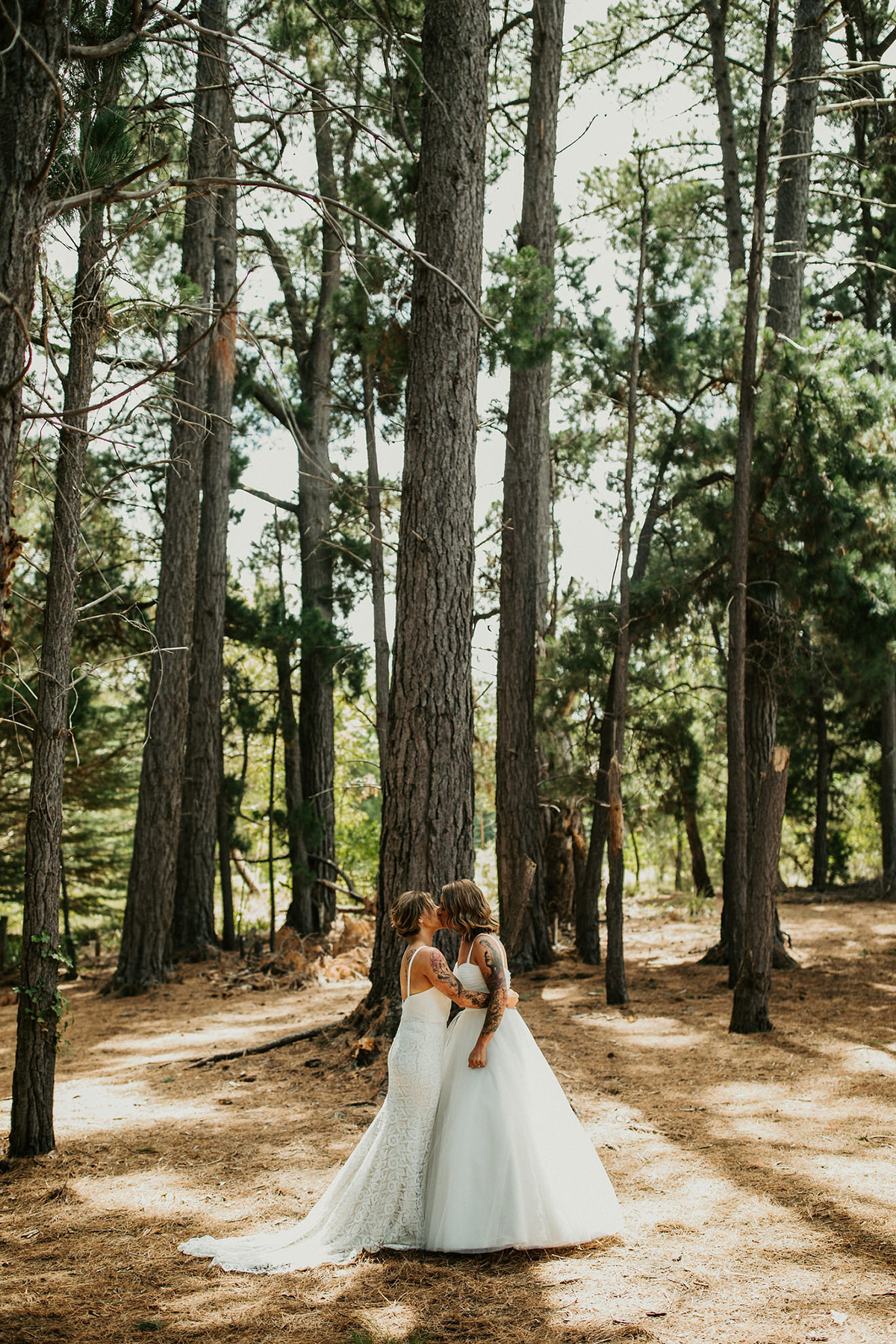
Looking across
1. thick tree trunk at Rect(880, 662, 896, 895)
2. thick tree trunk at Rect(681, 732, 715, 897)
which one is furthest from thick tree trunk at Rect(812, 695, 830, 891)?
thick tree trunk at Rect(681, 732, 715, 897)

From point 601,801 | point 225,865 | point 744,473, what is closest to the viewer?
point 744,473

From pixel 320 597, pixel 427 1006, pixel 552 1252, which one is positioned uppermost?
pixel 320 597

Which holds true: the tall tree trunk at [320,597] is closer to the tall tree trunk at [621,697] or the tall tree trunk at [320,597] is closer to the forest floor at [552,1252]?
the forest floor at [552,1252]

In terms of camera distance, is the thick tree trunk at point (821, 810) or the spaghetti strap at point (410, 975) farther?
the thick tree trunk at point (821, 810)

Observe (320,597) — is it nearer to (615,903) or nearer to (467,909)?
(615,903)

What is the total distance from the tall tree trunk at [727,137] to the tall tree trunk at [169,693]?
6.20 m

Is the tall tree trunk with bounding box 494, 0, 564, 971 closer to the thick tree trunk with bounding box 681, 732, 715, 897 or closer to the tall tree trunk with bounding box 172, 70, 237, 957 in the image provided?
the thick tree trunk with bounding box 681, 732, 715, 897

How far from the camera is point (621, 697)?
1013 centimetres

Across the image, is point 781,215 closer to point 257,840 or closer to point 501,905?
point 501,905

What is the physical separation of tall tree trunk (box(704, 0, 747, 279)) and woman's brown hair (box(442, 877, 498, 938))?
10.5 metres

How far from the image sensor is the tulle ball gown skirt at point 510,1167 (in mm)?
3855

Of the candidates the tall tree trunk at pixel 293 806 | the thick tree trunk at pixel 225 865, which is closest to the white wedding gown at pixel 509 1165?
the tall tree trunk at pixel 293 806

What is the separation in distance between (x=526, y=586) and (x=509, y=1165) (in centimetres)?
788

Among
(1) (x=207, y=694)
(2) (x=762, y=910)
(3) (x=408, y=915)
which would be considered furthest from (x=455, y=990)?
(1) (x=207, y=694)
